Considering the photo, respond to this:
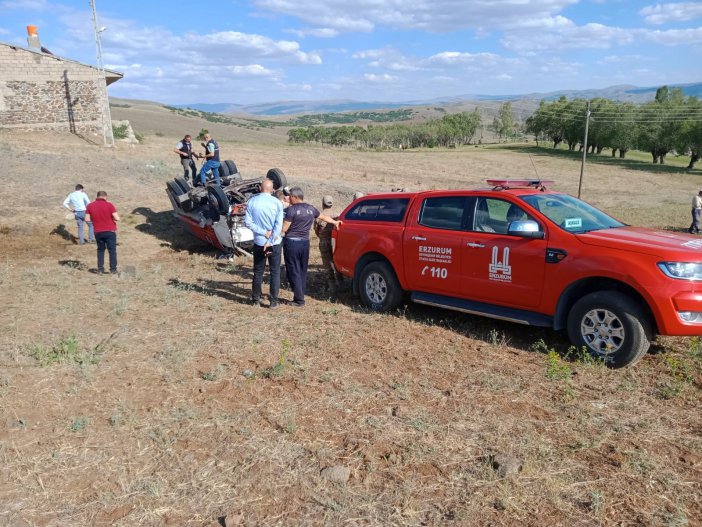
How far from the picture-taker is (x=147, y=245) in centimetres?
1325

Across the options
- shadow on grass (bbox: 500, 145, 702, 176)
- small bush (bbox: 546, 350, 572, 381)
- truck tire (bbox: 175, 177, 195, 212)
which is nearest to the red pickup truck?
small bush (bbox: 546, 350, 572, 381)

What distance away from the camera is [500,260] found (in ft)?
20.2

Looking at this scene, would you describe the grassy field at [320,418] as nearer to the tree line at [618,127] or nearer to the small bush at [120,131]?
the small bush at [120,131]

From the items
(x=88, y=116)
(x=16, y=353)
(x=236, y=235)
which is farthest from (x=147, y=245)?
(x=88, y=116)

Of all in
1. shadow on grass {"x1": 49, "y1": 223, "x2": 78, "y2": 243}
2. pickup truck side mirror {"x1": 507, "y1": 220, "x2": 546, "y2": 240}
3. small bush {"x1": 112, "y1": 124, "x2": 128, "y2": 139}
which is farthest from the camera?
small bush {"x1": 112, "y1": 124, "x2": 128, "y2": 139}

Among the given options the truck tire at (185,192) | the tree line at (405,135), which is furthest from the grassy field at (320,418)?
the tree line at (405,135)

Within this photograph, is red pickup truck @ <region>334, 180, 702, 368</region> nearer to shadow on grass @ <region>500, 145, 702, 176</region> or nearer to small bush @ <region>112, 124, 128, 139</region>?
small bush @ <region>112, 124, 128, 139</region>

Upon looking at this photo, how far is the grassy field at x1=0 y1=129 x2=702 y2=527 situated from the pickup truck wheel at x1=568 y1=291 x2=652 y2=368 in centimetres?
18

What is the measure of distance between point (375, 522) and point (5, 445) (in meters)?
2.89

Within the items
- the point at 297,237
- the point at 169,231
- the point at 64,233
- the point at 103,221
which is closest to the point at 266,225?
the point at 297,237

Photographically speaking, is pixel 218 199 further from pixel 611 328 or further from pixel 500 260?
pixel 611 328

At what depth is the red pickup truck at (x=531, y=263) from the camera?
5152 mm

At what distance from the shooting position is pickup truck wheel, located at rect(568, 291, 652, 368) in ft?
17.0

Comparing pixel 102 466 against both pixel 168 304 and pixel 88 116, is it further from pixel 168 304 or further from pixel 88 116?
pixel 88 116
